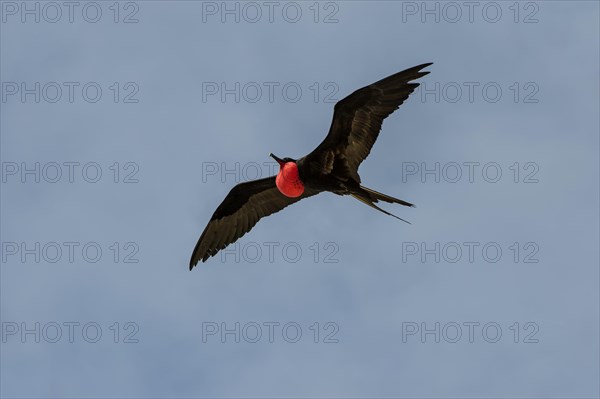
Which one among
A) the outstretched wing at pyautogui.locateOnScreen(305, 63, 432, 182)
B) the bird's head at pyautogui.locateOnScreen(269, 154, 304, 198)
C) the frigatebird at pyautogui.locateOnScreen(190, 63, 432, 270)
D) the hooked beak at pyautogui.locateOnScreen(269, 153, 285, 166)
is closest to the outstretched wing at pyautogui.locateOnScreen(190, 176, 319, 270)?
the frigatebird at pyautogui.locateOnScreen(190, 63, 432, 270)

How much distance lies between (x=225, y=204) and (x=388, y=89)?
3.55 meters

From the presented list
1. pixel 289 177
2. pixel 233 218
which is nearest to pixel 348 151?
pixel 289 177

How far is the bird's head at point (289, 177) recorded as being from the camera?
1534 centimetres

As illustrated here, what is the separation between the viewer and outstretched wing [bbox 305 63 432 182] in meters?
14.6

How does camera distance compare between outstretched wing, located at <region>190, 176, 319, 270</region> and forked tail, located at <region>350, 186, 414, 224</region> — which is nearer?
forked tail, located at <region>350, 186, 414, 224</region>

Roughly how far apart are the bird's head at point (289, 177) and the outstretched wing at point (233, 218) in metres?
1.38

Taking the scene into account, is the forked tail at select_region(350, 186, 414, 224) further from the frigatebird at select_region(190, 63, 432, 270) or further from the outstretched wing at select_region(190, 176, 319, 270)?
the outstretched wing at select_region(190, 176, 319, 270)

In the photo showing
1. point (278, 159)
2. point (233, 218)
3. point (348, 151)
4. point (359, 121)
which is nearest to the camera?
point (359, 121)

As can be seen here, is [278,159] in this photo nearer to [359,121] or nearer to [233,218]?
[359,121]

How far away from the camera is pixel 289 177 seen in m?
15.3

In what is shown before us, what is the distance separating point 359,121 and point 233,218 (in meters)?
2.98

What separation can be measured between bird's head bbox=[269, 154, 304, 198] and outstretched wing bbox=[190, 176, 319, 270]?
1.38m

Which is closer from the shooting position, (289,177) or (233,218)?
(289,177)

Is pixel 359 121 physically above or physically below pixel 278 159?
above
